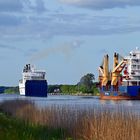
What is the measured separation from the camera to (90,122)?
2403 centimetres

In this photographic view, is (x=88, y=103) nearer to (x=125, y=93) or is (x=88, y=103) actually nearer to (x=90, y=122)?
(x=125, y=93)

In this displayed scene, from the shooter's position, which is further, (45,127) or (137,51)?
(137,51)

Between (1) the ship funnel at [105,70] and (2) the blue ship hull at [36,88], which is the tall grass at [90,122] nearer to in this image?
(1) the ship funnel at [105,70]

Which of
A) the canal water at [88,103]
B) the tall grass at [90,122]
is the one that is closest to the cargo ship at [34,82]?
the canal water at [88,103]

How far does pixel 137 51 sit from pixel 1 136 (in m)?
88.2

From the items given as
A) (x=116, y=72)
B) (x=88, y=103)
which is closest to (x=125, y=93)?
(x=116, y=72)

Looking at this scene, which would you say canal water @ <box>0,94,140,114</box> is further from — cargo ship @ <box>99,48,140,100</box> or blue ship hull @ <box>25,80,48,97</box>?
blue ship hull @ <box>25,80,48,97</box>

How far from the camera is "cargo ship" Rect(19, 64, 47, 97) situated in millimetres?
124000

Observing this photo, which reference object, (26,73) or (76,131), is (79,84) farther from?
(76,131)

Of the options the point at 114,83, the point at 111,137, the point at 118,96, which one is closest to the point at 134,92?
the point at 118,96

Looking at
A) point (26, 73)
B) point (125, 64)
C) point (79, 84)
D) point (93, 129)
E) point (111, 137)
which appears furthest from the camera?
point (79, 84)

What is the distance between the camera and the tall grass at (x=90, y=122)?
2140 cm

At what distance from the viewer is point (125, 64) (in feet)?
358

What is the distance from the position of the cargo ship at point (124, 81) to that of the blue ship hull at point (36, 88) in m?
13.5
